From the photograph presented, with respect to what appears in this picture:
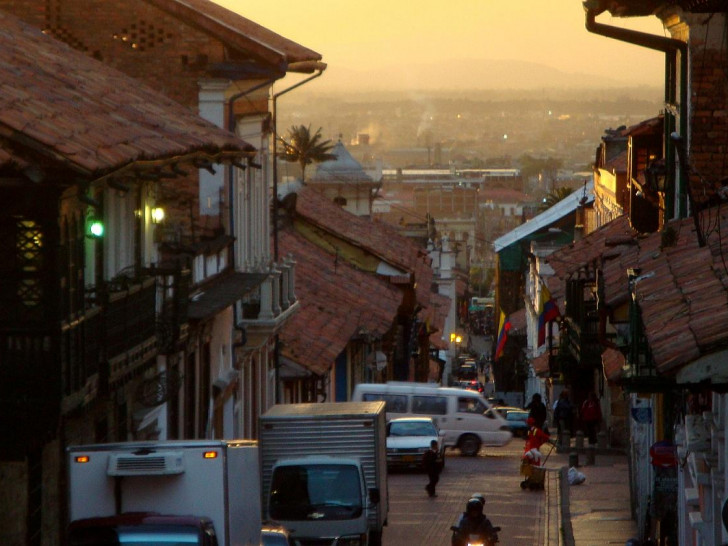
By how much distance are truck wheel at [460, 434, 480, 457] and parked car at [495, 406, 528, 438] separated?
313 inches

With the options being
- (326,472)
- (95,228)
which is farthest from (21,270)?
(326,472)

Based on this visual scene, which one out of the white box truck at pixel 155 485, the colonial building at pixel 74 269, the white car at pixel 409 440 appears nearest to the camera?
the white box truck at pixel 155 485

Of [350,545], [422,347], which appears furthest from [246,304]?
[422,347]

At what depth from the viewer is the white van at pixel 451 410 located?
40.6 metres

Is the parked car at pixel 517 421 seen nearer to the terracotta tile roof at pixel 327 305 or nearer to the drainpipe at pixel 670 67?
the terracotta tile roof at pixel 327 305

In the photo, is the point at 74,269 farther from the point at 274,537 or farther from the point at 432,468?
the point at 432,468

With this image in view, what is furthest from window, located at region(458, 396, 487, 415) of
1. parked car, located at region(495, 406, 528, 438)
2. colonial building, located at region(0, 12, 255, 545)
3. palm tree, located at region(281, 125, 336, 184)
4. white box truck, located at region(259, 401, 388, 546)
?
palm tree, located at region(281, 125, 336, 184)

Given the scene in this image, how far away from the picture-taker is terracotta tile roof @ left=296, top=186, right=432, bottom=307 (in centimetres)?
5088

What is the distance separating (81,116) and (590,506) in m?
14.2

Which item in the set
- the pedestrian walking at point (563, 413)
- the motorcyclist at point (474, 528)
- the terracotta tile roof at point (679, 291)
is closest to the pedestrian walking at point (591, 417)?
the pedestrian walking at point (563, 413)

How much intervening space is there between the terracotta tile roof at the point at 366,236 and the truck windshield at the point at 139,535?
1387 inches

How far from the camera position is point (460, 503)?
2912cm

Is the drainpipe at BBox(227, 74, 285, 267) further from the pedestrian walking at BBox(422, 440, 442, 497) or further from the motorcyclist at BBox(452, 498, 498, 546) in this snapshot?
the motorcyclist at BBox(452, 498, 498, 546)

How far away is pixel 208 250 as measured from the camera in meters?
25.8
